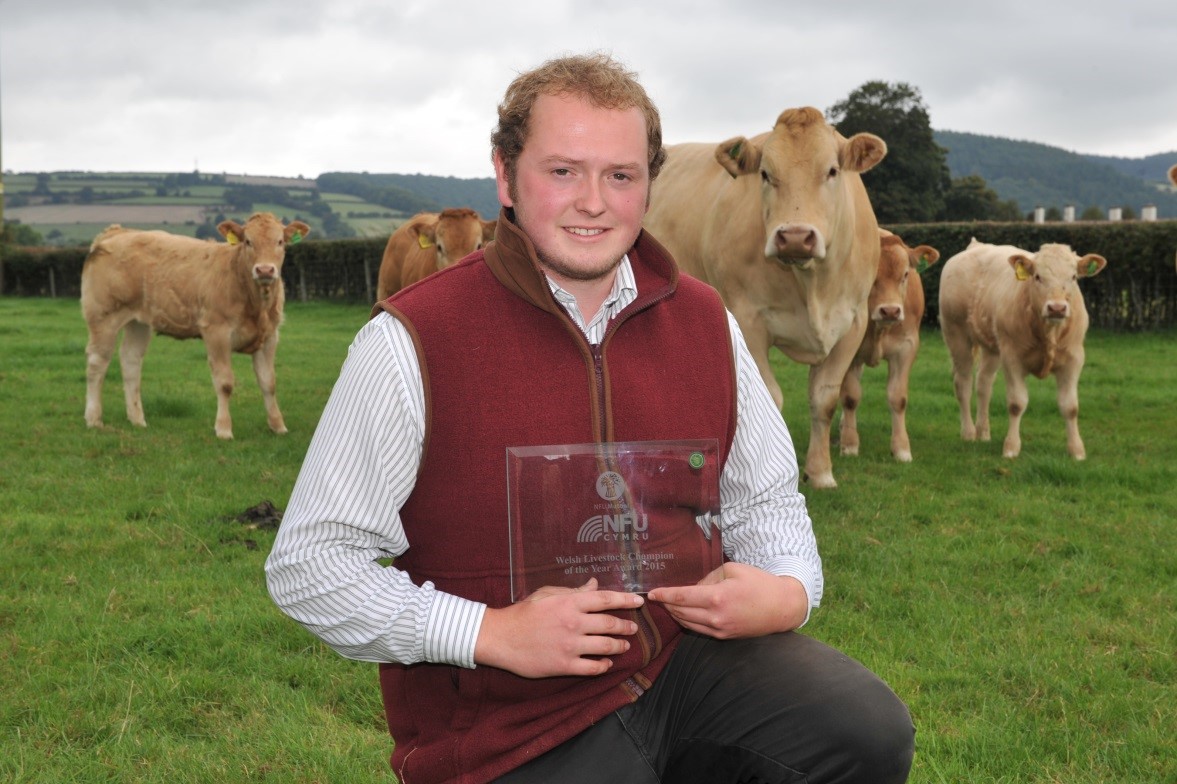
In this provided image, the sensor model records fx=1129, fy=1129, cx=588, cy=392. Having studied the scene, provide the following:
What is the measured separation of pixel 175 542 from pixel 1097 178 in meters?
141

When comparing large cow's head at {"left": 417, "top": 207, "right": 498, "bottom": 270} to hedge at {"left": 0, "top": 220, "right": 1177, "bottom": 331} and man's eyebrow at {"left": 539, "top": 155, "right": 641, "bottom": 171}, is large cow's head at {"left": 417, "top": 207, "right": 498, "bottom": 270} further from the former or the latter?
hedge at {"left": 0, "top": 220, "right": 1177, "bottom": 331}

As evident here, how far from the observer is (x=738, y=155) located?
7016 millimetres

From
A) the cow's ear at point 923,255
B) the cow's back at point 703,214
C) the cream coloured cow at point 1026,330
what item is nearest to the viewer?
the cow's back at point 703,214

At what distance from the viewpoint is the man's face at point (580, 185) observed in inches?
86.0

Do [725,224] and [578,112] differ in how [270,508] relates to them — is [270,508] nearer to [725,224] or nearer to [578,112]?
[725,224]

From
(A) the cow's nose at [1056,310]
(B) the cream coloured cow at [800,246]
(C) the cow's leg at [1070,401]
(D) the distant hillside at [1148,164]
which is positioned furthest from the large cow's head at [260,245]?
(D) the distant hillside at [1148,164]

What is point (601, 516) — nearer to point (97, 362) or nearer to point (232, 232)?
point (232, 232)

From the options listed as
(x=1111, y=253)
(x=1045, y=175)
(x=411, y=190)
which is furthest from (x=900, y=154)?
(x=1045, y=175)

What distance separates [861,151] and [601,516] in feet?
A: 18.1

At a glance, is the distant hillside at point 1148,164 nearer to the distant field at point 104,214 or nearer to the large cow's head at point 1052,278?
the distant field at point 104,214

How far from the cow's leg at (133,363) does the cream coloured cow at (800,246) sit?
544 centimetres

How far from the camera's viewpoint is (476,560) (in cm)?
216

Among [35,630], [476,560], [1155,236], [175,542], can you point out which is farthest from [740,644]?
[1155,236]

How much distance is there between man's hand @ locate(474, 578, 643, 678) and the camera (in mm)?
1995
